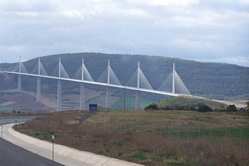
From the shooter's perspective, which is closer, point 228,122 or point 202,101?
point 228,122

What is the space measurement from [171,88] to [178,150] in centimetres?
12972

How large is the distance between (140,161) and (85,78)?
6103 inches

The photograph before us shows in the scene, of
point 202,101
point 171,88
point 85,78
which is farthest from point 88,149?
point 85,78

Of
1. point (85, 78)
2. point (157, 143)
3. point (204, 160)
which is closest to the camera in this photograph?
point (204, 160)

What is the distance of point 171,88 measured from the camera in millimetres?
166250

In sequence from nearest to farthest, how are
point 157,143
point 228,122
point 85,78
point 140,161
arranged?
point 140,161, point 157,143, point 228,122, point 85,78

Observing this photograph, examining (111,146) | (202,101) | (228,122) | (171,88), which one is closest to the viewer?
(111,146)

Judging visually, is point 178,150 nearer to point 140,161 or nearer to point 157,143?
point 140,161

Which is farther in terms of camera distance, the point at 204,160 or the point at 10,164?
the point at 10,164

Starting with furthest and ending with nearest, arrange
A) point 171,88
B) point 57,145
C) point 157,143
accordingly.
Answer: point 171,88, point 57,145, point 157,143

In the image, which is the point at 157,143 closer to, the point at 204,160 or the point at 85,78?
the point at 204,160

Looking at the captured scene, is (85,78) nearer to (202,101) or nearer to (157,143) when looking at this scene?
(202,101)

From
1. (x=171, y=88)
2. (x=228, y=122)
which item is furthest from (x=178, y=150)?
(x=171, y=88)

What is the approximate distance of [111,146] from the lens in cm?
4925
